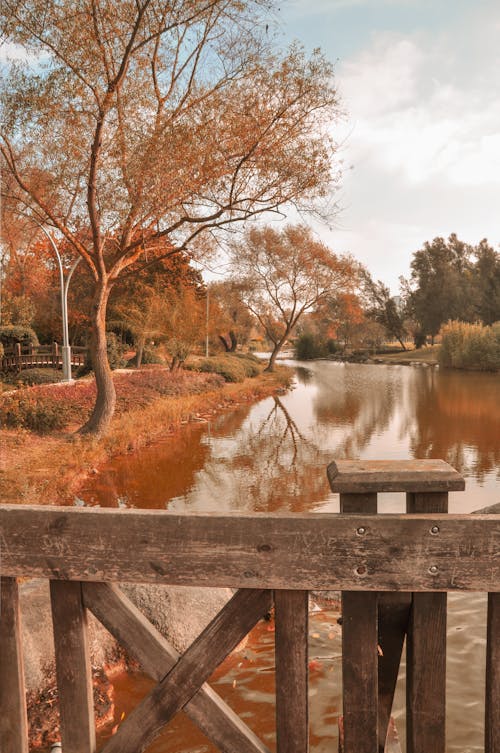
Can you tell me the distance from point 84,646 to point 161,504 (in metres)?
8.06

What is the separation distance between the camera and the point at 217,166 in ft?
43.9

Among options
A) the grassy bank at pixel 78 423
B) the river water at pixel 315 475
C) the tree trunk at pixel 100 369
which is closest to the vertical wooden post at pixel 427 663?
the river water at pixel 315 475

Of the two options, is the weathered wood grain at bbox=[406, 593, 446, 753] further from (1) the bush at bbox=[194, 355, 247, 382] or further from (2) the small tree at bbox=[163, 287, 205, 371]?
(1) the bush at bbox=[194, 355, 247, 382]

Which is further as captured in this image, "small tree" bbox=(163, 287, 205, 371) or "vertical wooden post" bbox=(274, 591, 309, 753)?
"small tree" bbox=(163, 287, 205, 371)

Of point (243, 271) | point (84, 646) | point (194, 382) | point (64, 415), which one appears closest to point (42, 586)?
point (84, 646)

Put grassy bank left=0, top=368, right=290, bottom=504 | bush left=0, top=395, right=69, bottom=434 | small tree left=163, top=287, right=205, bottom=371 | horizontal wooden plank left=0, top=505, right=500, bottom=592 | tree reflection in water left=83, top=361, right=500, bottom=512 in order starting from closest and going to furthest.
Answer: horizontal wooden plank left=0, top=505, right=500, bottom=592 < grassy bank left=0, top=368, right=290, bottom=504 < tree reflection in water left=83, top=361, right=500, bottom=512 < bush left=0, top=395, right=69, bottom=434 < small tree left=163, top=287, right=205, bottom=371

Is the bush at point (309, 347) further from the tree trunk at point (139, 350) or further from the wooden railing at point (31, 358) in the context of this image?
the wooden railing at point (31, 358)

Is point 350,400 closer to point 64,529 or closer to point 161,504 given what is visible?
point 161,504

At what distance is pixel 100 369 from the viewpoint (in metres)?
14.5

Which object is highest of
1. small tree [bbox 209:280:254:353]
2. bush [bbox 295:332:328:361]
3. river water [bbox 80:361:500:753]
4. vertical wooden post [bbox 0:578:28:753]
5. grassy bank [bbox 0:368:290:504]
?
small tree [bbox 209:280:254:353]

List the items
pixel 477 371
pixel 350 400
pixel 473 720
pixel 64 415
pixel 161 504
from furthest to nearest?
1. pixel 477 371
2. pixel 350 400
3. pixel 64 415
4. pixel 161 504
5. pixel 473 720

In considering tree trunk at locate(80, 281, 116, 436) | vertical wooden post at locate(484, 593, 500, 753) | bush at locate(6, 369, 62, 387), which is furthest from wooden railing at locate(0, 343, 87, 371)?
vertical wooden post at locate(484, 593, 500, 753)

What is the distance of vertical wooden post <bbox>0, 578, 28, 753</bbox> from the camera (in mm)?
1972

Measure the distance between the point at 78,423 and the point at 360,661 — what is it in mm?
14763
